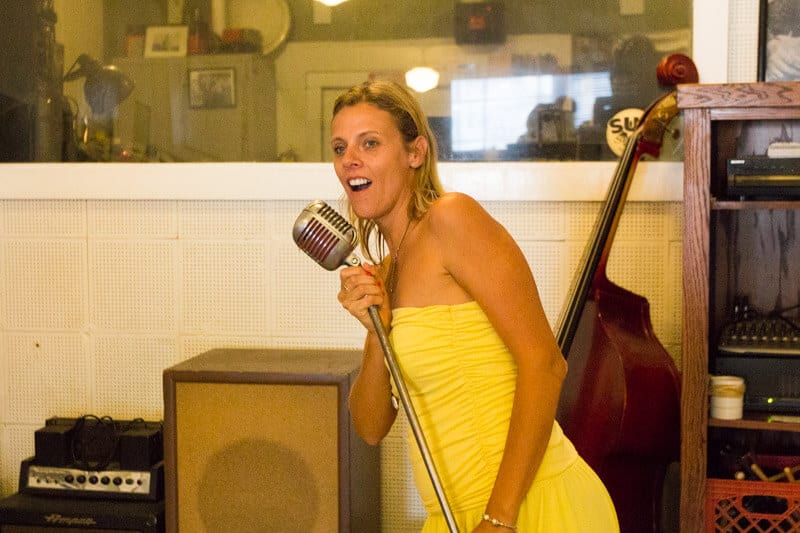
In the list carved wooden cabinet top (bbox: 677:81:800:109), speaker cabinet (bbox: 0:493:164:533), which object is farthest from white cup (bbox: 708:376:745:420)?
speaker cabinet (bbox: 0:493:164:533)

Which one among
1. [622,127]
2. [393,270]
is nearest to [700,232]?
[622,127]

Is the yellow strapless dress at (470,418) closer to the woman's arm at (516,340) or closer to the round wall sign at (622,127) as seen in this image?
the woman's arm at (516,340)

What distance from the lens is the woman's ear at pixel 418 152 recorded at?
4.95 feet

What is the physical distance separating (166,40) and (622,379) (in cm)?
167

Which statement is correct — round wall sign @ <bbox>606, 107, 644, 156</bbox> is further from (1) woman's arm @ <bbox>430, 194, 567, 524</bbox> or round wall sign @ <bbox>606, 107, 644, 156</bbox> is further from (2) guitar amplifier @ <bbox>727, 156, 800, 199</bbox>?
(1) woman's arm @ <bbox>430, 194, 567, 524</bbox>

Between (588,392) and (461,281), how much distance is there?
839 mm

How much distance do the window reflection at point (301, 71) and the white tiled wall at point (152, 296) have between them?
7.4 inches

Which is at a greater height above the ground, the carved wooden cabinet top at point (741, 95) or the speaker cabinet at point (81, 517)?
the carved wooden cabinet top at point (741, 95)

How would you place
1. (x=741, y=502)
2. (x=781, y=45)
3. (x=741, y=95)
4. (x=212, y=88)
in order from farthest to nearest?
1. (x=212, y=88)
2. (x=781, y=45)
3. (x=741, y=502)
4. (x=741, y=95)

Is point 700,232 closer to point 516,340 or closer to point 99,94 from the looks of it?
point 516,340

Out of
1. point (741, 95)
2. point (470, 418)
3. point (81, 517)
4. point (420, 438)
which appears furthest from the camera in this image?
point (81, 517)

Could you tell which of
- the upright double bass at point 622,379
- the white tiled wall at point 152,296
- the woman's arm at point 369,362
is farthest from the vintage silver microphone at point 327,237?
the white tiled wall at point 152,296

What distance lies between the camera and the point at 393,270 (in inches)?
60.1

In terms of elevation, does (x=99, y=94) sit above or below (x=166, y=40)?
below
